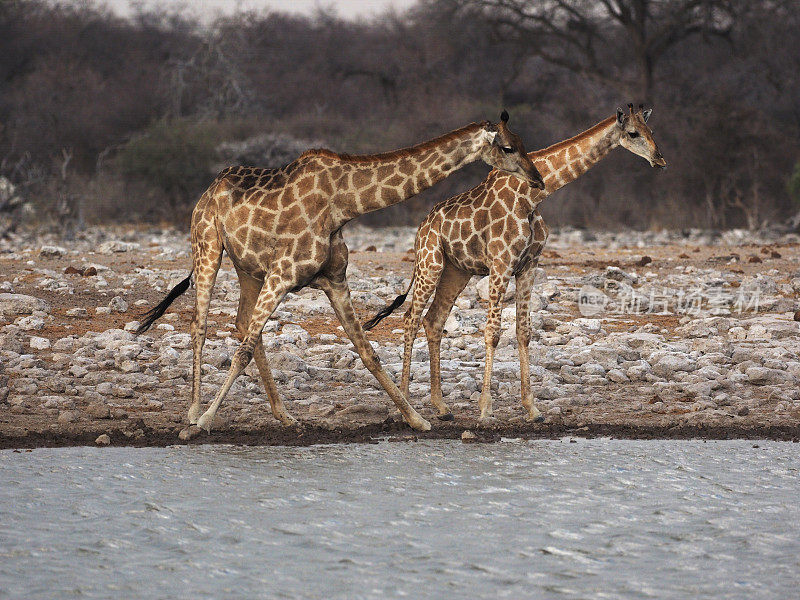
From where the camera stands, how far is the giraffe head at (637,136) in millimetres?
7949

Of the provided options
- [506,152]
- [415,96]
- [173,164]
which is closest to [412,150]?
[506,152]

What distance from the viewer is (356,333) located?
23.9 ft

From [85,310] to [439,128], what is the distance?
2174 centimetres

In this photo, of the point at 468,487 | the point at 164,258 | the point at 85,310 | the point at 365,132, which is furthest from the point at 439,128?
the point at 468,487

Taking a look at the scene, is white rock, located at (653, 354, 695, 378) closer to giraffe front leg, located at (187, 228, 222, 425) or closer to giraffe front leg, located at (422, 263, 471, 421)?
giraffe front leg, located at (422, 263, 471, 421)

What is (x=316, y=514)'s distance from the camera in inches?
218

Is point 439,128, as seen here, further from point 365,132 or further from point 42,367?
point 42,367

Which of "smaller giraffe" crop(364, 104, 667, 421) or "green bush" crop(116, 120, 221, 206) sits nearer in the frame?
"smaller giraffe" crop(364, 104, 667, 421)

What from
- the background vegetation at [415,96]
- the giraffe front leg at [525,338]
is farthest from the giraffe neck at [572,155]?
the background vegetation at [415,96]

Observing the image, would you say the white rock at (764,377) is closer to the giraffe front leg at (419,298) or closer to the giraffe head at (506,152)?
the giraffe front leg at (419,298)

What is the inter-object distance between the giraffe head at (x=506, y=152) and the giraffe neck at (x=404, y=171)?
0.16 ft

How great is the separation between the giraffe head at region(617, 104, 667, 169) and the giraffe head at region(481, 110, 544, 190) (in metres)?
1.18

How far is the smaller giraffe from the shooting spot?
7.66 m

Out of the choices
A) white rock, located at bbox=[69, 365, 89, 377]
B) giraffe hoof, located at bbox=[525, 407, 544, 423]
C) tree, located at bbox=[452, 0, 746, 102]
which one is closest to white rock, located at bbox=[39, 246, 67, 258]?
white rock, located at bbox=[69, 365, 89, 377]
